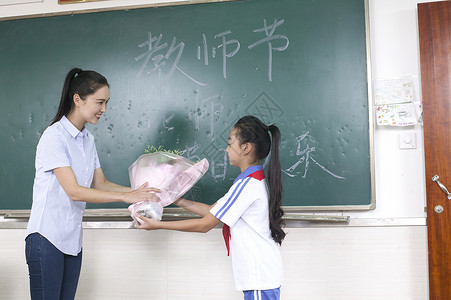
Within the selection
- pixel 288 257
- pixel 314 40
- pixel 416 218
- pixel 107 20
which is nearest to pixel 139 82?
pixel 107 20

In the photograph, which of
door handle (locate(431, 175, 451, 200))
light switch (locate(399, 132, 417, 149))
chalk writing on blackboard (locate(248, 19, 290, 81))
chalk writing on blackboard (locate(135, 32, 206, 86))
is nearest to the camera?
door handle (locate(431, 175, 451, 200))

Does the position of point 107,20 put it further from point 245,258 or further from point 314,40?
point 245,258

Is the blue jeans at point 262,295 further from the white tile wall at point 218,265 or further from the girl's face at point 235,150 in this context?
the white tile wall at point 218,265

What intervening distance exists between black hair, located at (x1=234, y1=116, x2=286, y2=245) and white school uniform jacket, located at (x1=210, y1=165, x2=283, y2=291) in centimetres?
3

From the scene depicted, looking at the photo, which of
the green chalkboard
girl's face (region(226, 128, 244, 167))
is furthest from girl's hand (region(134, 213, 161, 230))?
the green chalkboard

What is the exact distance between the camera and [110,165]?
2.89 m

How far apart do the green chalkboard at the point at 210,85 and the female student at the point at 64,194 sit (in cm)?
79

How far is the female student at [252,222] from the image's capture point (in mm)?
1862

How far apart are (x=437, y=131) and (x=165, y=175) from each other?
153 cm

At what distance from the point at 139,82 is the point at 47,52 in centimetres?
68

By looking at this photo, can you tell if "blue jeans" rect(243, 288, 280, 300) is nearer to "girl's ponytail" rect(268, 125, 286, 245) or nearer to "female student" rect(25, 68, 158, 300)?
"girl's ponytail" rect(268, 125, 286, 245)

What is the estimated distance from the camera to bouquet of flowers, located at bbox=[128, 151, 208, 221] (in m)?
2.04

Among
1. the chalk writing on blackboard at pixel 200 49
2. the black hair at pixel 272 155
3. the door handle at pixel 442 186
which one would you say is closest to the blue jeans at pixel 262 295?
the black hair at pixel 272 155

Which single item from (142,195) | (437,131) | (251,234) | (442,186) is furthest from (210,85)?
(442,186)
